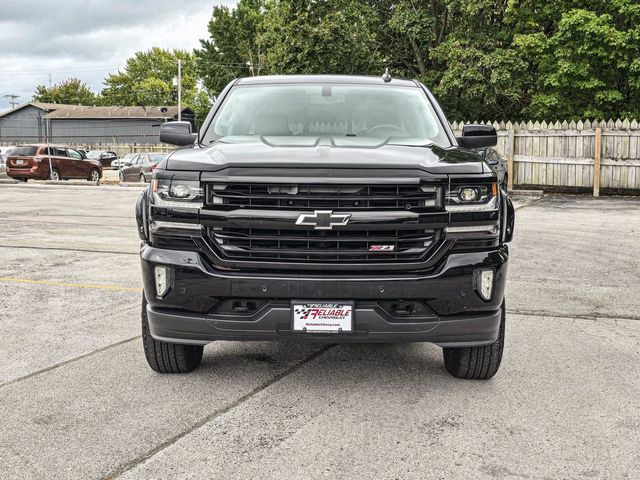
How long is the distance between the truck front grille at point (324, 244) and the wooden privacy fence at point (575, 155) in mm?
17834

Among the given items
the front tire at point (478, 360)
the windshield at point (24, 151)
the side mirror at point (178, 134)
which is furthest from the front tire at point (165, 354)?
the windshield at point (24, 151)

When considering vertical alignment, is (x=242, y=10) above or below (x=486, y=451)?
above

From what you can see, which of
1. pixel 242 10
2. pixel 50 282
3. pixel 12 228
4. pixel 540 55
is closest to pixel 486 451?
pixel 50 282

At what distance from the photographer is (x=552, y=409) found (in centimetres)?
400

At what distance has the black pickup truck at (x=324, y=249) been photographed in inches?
150

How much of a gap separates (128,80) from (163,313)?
107 m

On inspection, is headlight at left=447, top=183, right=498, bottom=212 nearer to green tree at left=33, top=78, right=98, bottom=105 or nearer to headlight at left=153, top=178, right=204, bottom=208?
headlight at left=153, top=178, right=204, bottom=208

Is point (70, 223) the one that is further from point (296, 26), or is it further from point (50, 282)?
point (296, 26)

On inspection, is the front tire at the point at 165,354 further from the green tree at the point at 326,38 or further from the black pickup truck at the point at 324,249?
the green tree at the point at 326,38

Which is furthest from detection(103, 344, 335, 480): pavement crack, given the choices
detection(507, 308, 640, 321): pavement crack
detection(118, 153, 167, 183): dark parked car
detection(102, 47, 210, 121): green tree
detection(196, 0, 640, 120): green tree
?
detection(102, 47, 210, 121): green tree

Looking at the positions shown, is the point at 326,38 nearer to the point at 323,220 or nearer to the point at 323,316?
the point at 323,220

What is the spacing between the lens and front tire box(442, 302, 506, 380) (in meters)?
4.36

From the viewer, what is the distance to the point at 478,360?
14.4ft

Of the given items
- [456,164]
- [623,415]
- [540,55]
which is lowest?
[623,415]
